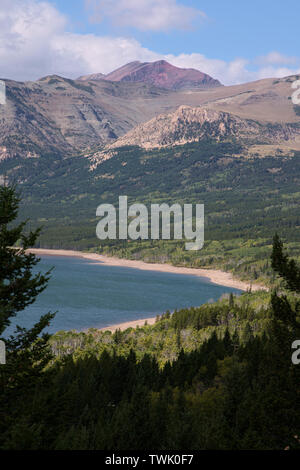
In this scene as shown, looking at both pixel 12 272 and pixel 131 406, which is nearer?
pixel 12 272

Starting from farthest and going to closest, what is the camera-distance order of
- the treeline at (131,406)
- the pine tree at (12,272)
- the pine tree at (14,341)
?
the pine tree at (12,272)
the treeline at (131,406)
the pine tree at (14,341)

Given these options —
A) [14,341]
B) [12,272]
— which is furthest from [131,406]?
[12,272]

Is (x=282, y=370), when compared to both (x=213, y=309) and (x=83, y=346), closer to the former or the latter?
(x=83, y=346)

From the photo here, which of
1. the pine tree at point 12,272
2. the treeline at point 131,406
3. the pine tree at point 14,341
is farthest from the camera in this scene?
the pine tree at point 12,272

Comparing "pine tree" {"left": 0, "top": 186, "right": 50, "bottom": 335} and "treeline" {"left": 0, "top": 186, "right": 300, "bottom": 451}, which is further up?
"pine tree" {"left": 0, "top": 186, "right": 50, "bottom": 335}

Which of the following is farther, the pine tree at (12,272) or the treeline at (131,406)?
the pine tree at (12,272)

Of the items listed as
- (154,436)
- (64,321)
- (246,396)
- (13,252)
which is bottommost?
(64,321)

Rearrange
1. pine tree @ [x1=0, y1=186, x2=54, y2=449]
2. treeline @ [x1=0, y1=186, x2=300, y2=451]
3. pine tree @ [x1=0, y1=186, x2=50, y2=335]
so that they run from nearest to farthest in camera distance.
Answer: pine tree @ [x1=0, y1=186, x2=54, y2=449], treeline @ [x1=0, y1=186, x2=300, y2=451], pine tree @ [x1=0, y1=186, x2=50, y2=335]

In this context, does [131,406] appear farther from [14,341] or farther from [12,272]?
[12,272]

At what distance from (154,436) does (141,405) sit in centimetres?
388

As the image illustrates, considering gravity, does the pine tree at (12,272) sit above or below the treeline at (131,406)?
above

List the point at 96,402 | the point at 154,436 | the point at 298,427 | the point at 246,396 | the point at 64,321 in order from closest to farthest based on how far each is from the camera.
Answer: the point at 298,427
the point at 246,396
the point at 154,436
the point at 96,402
the point at 64,321
